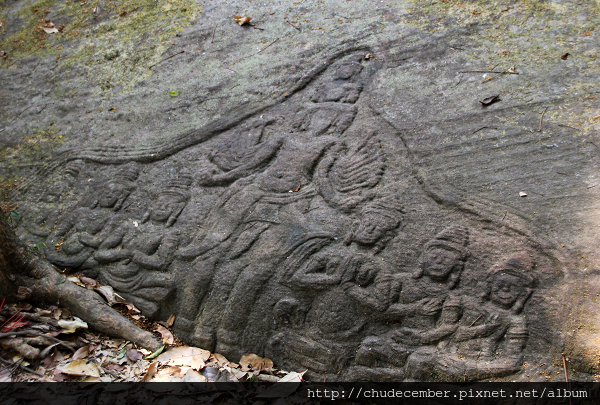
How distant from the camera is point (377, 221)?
2229 mm

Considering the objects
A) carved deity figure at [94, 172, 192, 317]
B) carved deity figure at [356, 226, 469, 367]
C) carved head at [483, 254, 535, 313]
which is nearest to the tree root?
carved deity figure at [94, 172, 192, 317]

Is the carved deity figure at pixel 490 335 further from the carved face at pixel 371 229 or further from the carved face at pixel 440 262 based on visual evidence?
the carved face at pixel 371 229

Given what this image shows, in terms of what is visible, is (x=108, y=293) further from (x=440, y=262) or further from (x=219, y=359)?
(x=440, y=262)

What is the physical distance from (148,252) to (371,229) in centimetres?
128

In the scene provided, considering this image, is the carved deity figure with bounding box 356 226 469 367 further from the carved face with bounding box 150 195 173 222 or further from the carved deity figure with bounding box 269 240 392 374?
the carved face with bounding box 150 195 173 222

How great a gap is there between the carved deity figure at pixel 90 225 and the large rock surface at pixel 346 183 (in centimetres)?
1

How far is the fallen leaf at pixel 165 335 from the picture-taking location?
246 cm

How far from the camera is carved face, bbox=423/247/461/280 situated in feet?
6.82

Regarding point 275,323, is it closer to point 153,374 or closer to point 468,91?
point 153,374

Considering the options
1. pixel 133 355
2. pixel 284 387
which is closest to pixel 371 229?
pixel 284 387

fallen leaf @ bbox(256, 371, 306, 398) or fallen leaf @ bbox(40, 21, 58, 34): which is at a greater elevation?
fallen leaf @ bbox(40, 21, 58, 34)

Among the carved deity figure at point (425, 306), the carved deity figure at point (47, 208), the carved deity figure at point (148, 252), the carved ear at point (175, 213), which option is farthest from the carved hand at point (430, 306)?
the carved deity figure at point (47, 208)

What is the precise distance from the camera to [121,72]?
3529 mm

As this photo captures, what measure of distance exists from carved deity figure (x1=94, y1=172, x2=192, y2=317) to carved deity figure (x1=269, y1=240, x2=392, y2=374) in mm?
718
